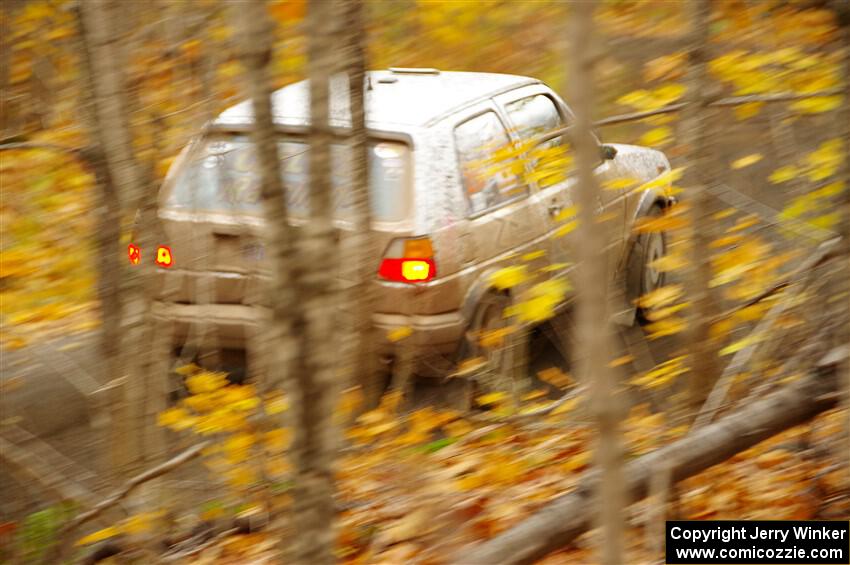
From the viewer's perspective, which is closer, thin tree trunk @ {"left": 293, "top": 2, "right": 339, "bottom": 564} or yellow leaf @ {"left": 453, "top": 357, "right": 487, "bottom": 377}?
thin tree trunk @ {"left": 293, "top": 2, "right": 339, "bottom": 564}

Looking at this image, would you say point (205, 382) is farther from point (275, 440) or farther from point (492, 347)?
point (492, 347)

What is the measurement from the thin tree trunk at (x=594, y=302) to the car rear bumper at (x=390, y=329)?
3945 mm

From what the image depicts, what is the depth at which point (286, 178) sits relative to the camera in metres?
4.14

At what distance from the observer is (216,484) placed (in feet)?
17.3

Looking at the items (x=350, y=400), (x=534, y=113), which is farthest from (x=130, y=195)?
(x=534, y=113)

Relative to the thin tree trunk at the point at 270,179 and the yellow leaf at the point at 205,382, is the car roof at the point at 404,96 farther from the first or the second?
the thin tree trunk at the point at 270,179

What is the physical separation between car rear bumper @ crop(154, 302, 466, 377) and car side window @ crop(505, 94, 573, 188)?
122 cm

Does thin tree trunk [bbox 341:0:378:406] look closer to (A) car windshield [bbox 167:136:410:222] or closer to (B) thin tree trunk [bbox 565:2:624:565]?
(A) car windshield [bbox 167:136:410:222]

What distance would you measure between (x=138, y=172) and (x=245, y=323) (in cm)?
164

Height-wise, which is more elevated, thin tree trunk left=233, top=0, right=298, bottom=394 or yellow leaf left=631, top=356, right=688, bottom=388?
thin tree trunk left=233, top=0, right=298, bottom=394

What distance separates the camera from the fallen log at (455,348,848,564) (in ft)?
10.8

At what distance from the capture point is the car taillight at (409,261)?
6070mm

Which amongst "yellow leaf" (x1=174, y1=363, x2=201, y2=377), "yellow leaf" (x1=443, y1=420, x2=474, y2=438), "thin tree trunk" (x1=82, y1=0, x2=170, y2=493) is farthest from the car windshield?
"yellow leaf" (x1=443, y1=420, x2=474, y2=438)

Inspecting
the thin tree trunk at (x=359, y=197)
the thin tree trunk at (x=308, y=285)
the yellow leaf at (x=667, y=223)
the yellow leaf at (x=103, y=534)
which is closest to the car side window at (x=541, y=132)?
the yellow leaf at (x=667, y=223)
